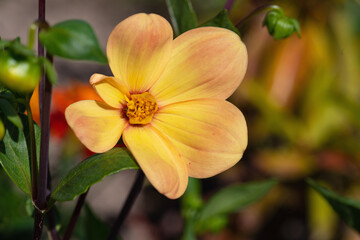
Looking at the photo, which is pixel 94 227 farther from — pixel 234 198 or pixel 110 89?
pixel 110 89

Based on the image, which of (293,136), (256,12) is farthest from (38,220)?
(293,136)

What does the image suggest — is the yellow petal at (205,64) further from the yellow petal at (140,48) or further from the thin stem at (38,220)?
the thin stem at (38,220)

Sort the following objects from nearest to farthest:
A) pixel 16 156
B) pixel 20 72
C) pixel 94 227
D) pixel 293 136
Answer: pixel 20 72, pixel 16 156, pixel 94 227, pixel 293 136

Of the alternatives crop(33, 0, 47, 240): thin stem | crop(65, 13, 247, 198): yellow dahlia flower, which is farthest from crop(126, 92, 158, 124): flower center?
crop(33, 0, 47, 240): thin stem

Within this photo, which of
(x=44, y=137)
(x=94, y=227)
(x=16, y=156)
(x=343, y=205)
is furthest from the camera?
(x=94, y=227)

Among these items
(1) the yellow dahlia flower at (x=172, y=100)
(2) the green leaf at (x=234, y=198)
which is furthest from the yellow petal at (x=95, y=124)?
(2) the green leaf at (x=234, y=198)

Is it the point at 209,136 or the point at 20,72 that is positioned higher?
the point at 20,72

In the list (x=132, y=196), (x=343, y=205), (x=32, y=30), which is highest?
(x=32, y=30)

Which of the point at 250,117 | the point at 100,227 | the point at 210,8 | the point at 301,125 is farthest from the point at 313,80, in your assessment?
the point at 100,227
